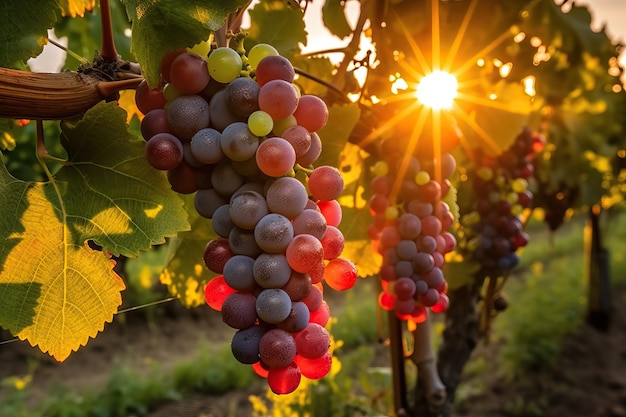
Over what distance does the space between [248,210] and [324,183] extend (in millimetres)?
101

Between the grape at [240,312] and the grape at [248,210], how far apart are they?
80 millimetres

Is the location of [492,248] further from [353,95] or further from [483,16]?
[353,95]

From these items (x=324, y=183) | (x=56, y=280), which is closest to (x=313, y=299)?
(x=324, y=183)

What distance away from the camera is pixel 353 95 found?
1.30 metres

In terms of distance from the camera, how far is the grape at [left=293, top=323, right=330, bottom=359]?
0.67 metres

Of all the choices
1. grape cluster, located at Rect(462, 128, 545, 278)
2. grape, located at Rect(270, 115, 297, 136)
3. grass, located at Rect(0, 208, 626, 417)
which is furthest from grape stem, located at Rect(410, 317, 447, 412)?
grass, located at Rect(0, 208, 626, 417)

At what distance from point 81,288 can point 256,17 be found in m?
0.59

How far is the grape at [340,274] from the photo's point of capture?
747mm

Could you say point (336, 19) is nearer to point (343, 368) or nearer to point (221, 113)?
point (221, 113)

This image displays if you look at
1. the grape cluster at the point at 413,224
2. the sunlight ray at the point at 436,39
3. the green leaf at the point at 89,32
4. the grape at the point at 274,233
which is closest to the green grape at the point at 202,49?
the grape at the point at 274,233

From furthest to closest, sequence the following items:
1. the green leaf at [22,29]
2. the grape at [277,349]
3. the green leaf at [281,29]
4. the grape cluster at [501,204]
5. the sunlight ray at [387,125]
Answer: the grape cluster at [501,204], the sunlight ray at [387,125], the green leaf at [281,29], the green leaf at [22,29], the grape at [277,349]

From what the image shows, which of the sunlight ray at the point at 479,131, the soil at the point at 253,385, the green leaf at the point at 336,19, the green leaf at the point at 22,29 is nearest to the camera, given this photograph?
the green leaf at the point at 22,29

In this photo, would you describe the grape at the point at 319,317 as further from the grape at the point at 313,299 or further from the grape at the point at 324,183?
the grape at the point at 324,183

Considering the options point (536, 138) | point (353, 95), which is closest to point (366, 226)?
point (353, 95)
